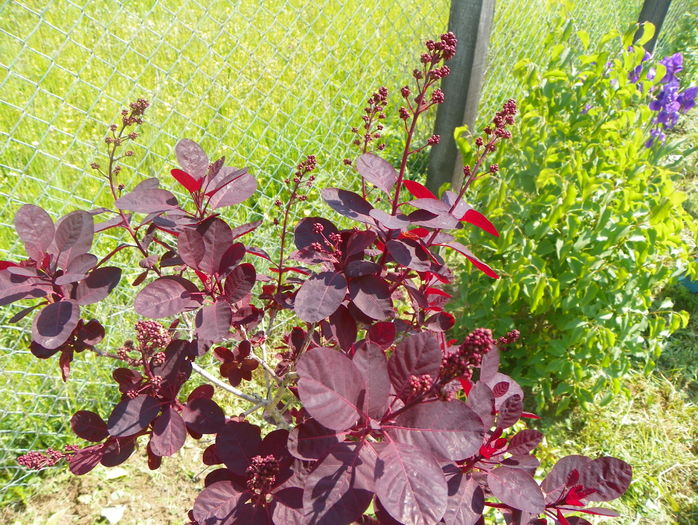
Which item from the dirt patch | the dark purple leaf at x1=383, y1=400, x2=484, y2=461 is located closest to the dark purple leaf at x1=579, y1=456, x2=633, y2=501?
the dark purple leaf at x1=383, y1=400, x2=484, y2=461

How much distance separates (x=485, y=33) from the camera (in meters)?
2.92

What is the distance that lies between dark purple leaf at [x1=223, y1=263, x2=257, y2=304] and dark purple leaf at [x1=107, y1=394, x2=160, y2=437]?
10.3 inches

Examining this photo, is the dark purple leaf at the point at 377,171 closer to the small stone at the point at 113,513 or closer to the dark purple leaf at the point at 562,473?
the dark purple leaf at the point at 562,473

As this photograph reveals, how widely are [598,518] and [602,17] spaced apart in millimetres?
5094

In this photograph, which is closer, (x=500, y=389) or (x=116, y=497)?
(x=500, y=389)

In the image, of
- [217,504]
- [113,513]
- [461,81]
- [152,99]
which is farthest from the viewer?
[461,81]

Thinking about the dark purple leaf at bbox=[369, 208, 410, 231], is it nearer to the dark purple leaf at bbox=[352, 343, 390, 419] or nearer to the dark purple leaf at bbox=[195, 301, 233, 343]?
the dark purple leaf at bbox=[352, 343, 390, 419]

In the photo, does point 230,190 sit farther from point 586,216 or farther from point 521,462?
point 586,216

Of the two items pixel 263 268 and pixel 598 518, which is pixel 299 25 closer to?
pixel 263 268

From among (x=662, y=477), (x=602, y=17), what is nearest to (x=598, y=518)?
(x=662, y=477)

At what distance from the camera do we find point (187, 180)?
1.03 m

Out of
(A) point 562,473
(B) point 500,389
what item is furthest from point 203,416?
(A) point 562,473

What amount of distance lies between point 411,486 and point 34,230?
2.92ft

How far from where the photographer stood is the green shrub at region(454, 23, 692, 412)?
206 centimetres
